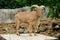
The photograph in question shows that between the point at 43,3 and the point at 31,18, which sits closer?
the point at 31,18

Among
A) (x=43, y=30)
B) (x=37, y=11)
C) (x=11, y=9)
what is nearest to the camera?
(x=37, y=11)

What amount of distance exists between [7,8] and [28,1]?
3001 mm

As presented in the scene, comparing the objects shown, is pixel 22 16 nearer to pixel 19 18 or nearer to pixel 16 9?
pixel 19 18

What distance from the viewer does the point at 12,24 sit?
640 inches

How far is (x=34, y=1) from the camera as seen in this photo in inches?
608

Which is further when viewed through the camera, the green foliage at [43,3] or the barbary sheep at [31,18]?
the green foliage at [43,3]

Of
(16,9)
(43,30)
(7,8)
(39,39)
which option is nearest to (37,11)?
(39,39)

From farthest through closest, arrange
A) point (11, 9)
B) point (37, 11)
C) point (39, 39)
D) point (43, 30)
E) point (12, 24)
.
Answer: point (11, 9) < point (12, 24) < point (43, 30) < point (37, 11) < point (39, 39)

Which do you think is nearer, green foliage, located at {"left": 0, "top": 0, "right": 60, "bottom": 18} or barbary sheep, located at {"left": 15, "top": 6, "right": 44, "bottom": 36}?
barbary sheep, located at {"left": 15, "top": 6, "right": 44, "bottom": 36}

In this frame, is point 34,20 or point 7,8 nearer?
point 34,20

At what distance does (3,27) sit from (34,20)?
3.26m

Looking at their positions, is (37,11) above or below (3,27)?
above

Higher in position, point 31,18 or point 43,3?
point 43,3

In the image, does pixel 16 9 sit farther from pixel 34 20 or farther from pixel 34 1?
pixel 34 20
